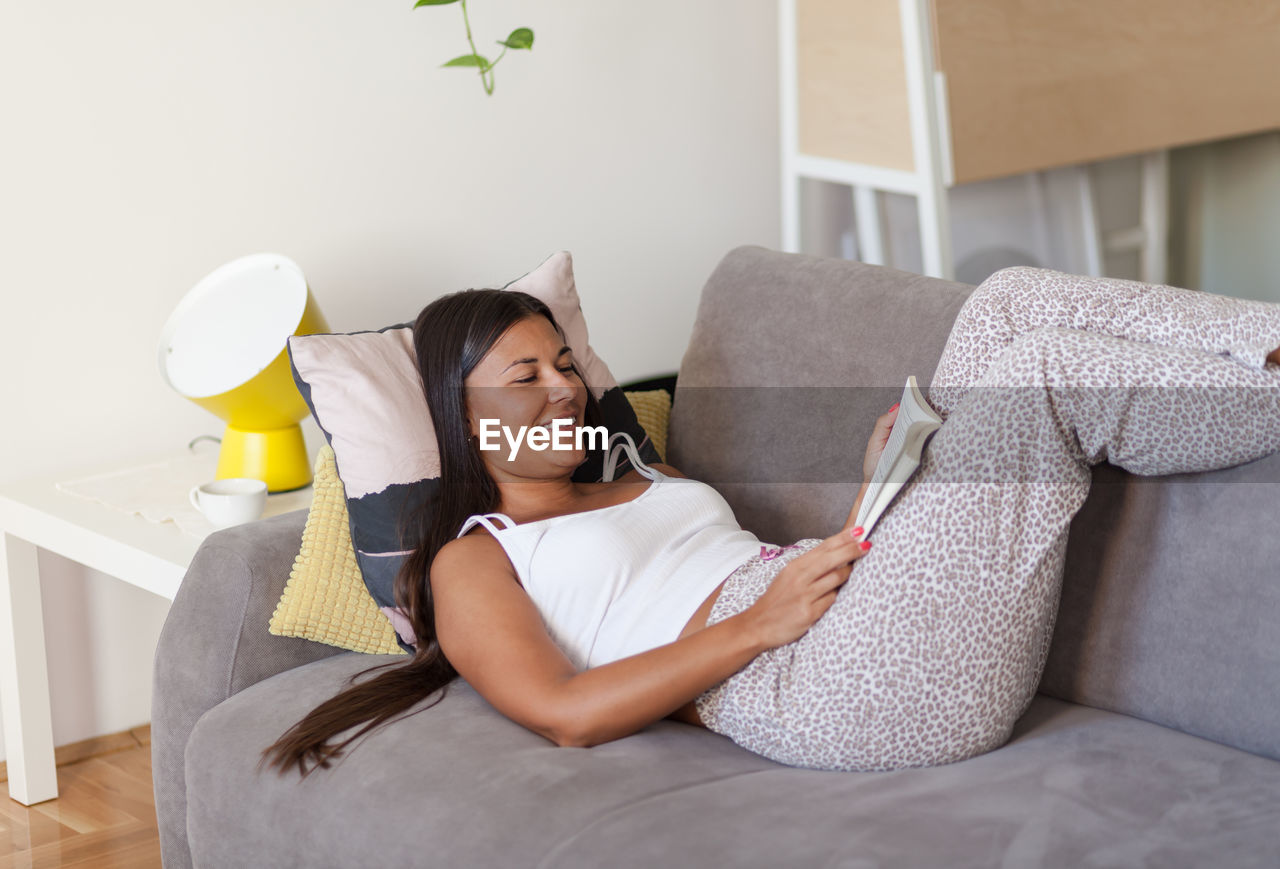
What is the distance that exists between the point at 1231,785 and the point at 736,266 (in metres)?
0.97

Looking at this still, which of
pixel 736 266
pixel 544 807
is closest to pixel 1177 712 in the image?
pixel 544 807

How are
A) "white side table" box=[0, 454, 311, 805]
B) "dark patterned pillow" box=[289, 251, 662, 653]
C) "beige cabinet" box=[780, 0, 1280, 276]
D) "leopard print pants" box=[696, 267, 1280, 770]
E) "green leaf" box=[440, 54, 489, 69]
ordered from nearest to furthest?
"leopard print pants" box=[696, 267, 1280, 770] → "dark patterned pillow" box=[289, 251, 662, 653] → "white side table" box=[0, 454, 311, 805] → "green leaf" box=[440, 54, 489, 69] → "beige cabinet" box=[780, 0, 1280, 276]

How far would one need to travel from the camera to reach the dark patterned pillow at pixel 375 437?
1437 mm

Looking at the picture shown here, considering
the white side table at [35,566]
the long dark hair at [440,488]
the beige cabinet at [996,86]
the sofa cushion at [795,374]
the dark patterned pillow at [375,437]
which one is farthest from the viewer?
the beige cabinet at [996,86]

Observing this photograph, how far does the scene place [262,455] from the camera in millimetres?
1829

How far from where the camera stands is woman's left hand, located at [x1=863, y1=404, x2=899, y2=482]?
4.87 ft

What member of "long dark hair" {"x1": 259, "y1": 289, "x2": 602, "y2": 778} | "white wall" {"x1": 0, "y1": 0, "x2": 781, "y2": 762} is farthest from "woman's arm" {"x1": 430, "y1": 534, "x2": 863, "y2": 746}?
"white wall" {"x1": 0, "y1": 0, "x2": 781, "y2": 762}

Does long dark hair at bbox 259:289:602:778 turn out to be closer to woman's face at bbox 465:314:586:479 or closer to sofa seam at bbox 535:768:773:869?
woman's face at bbox 465:314:586:479

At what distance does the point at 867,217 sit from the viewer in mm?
2670

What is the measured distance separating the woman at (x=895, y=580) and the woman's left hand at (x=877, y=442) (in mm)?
104

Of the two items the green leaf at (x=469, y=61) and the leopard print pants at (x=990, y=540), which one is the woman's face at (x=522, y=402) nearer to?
the leopard print pants at (x=990, y=540)

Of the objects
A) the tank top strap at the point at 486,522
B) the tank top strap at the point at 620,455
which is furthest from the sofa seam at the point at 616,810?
the tank top strap at the point at 620,455

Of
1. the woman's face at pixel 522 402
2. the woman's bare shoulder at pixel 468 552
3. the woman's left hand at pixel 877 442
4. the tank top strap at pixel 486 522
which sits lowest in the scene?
the woman's bare shoulder at pixel 468 552

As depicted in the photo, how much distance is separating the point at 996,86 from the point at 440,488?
151cm
